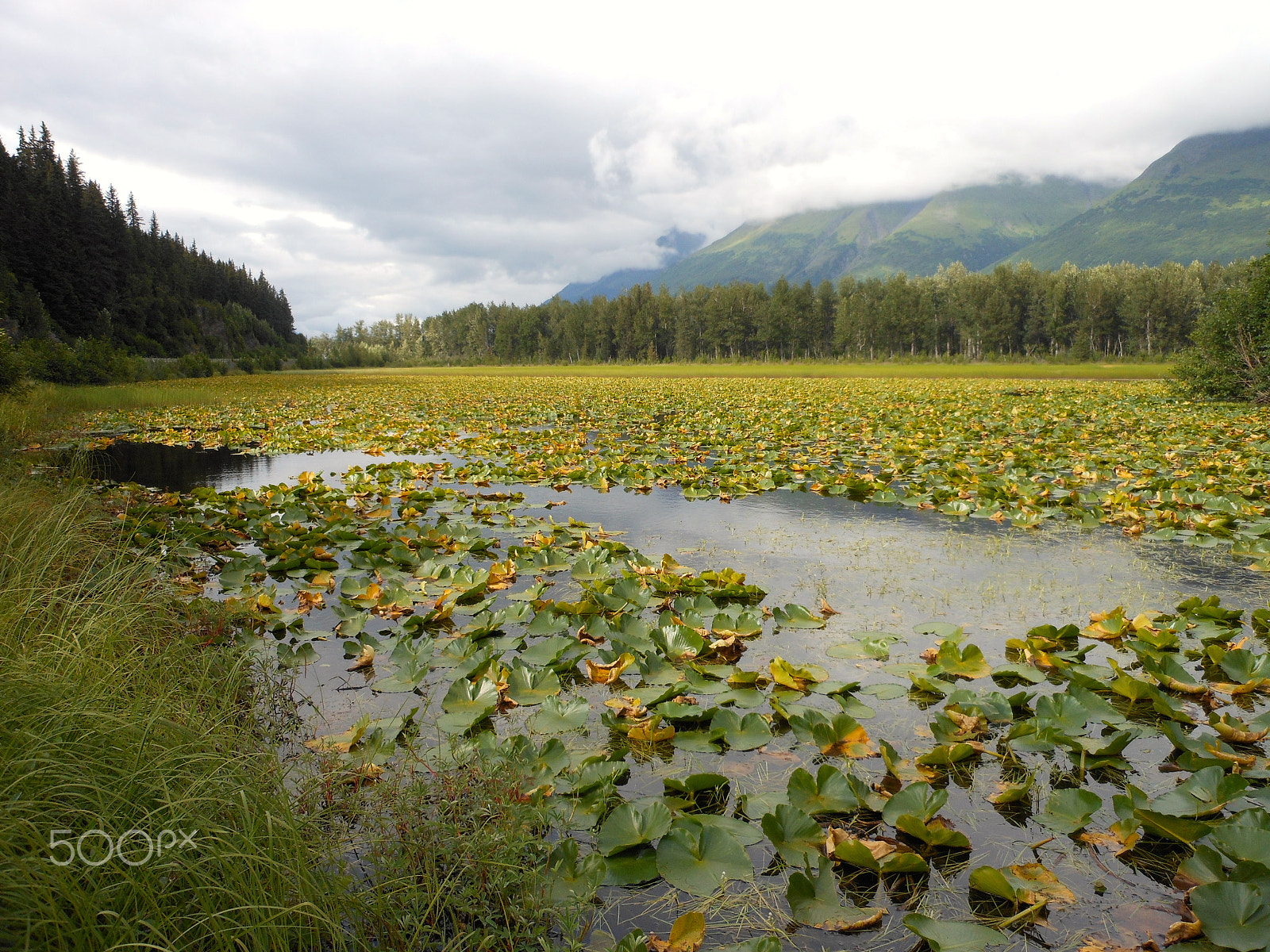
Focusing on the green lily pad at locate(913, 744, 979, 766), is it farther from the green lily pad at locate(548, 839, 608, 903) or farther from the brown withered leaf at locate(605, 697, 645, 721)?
the green lily pad at locate(548, 839, 608, 903)

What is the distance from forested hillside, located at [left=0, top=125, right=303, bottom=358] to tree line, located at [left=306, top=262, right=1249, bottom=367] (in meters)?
14.3

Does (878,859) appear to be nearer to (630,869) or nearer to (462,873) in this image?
(630,869)

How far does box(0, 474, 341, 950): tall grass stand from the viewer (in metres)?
1.64

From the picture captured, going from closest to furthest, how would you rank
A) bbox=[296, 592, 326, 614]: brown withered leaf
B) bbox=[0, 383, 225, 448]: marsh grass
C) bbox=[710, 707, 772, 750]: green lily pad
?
bbox=[710, 707, 772, 750]: green lily pad → bbox=[296, 592, 326, 614]: brown withered leaf → bbox=[0, 383, 225, 448]: marsh grass

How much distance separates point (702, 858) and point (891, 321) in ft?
270

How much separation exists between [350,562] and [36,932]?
4682 millimetres

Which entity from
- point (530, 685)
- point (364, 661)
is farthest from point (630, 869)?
point (364, 661)

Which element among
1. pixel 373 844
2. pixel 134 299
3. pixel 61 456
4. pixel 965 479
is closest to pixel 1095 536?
pixel 965 479

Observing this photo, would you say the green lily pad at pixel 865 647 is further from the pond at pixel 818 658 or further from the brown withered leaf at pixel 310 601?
the brown withered leaf at pixel 310 601

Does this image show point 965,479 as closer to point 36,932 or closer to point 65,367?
point 36,932

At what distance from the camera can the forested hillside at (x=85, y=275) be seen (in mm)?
47688

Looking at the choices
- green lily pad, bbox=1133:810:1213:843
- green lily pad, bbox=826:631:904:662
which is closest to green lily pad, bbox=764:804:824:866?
green lily pad, bbox=1133:810:1213:843

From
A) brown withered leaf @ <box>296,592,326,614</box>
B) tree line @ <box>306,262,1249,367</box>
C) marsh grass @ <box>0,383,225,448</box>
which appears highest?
tree line @ <box>306,262,1249,367</box>
